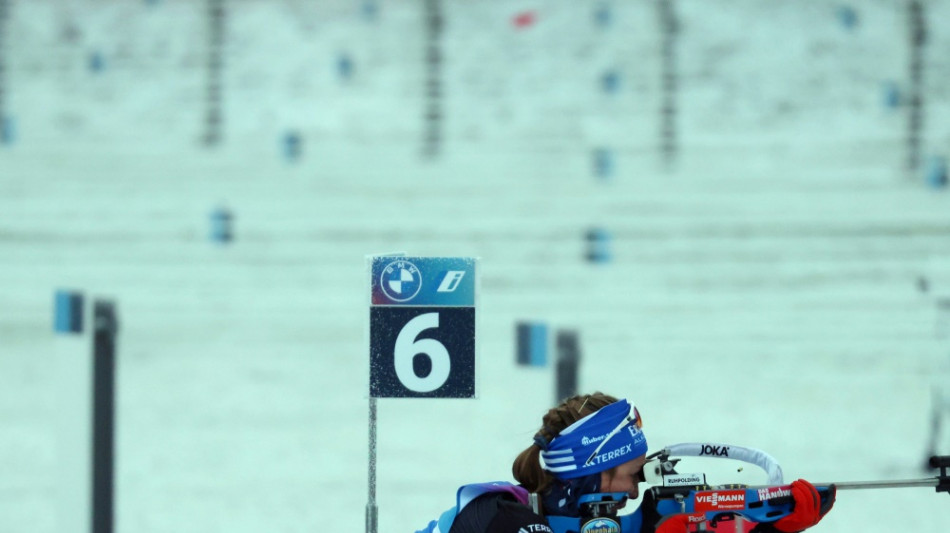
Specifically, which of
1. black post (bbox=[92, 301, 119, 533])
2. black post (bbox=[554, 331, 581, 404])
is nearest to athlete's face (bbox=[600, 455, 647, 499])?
black post (bbox=[554, 331, 581, 404])

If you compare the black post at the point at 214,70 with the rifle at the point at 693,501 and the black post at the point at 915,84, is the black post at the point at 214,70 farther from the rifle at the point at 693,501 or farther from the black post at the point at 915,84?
the rifle at the point at 693,501

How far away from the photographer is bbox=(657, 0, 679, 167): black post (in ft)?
33.9

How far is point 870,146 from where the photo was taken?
10.1 metres

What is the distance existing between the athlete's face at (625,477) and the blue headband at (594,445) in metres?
0.02

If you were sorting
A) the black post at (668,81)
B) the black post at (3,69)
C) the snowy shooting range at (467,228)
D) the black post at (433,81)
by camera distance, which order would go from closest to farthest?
the snowy shooting range at (467,228) → the black post at (668,81) → the black post at (433,81) → the black post at (3,69)

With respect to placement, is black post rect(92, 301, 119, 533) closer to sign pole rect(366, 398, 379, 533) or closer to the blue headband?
sign pole rect(366, 398, 379, 533)

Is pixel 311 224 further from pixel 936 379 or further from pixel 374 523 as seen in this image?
pixel 374 523

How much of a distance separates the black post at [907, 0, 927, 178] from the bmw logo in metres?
7.97

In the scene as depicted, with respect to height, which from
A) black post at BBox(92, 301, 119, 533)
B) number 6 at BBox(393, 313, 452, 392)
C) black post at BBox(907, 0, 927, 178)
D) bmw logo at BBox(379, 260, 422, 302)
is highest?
black post at BBox(907, 0, 927, 178)

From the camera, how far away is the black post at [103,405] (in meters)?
4.48

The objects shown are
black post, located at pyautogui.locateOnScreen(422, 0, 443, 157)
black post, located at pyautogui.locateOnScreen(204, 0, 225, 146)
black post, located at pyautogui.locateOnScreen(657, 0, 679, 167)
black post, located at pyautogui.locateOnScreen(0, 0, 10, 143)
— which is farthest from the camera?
black post, located at pyautogui.locateOnScreen(0, 0, 10, 143)

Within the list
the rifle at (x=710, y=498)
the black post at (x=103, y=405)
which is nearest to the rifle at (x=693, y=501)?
the rifle at (x=710, y=498)

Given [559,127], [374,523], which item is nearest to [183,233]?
[559,127]

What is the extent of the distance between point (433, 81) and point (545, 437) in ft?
29.1
